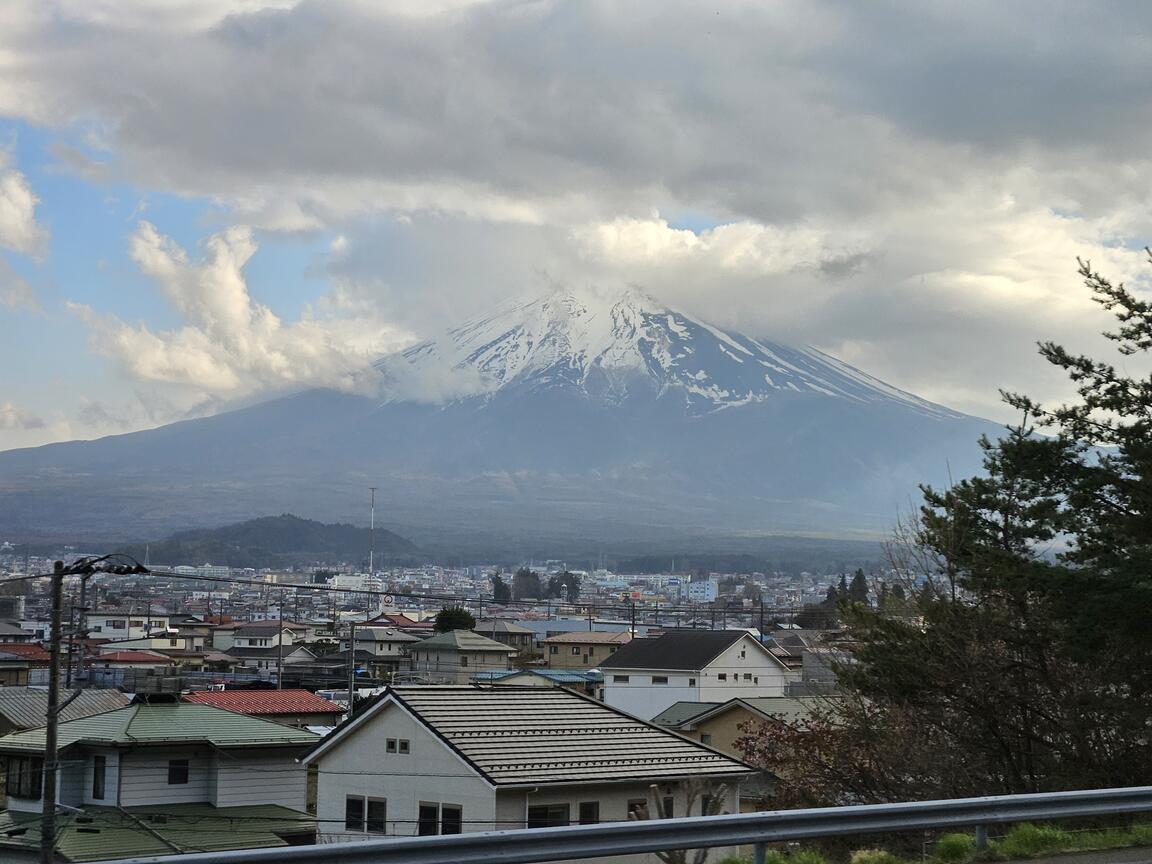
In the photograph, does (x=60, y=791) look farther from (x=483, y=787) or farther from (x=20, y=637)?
(x=20, y=637)

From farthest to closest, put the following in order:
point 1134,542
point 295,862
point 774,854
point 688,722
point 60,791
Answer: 1. point 688,722
2. point 60,791
3. point 1134,542
4. point 774,854
5. point 295,862

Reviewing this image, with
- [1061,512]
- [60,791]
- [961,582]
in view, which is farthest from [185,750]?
[1061,512]

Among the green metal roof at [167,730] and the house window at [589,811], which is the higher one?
the green metal roof at [167,730]

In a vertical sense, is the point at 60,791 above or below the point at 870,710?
below

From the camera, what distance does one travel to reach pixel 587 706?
26109 millimetres

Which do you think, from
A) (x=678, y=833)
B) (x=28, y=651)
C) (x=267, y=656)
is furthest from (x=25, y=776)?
(x=267, y=656)

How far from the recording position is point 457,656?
7644 cm

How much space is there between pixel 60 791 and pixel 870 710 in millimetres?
16504

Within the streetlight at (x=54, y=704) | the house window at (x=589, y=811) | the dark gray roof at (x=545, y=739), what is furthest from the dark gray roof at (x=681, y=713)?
the streetlight at (x=54, y=704)

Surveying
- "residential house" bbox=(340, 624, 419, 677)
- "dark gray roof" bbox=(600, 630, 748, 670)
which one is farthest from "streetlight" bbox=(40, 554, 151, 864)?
"residential house" bbox=(340, 624, 419, 677)

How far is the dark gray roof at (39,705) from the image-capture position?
4259cm

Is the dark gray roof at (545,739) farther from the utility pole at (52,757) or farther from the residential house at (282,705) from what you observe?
the residential house at (282,705)

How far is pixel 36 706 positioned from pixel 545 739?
2796 centimetres

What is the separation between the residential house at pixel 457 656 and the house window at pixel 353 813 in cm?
4821
